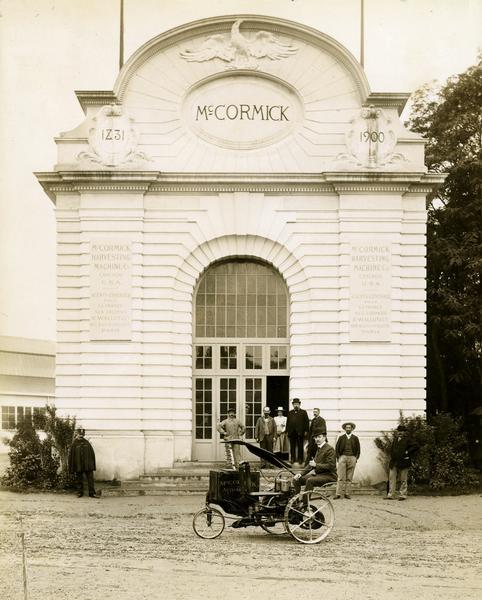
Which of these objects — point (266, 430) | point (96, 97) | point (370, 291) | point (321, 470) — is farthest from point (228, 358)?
point (321, 470)

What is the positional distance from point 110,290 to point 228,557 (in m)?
13.0

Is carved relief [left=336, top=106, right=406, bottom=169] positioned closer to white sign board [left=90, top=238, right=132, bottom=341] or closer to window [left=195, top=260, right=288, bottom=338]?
window [left=195, top=260, right=288, bottom=338]

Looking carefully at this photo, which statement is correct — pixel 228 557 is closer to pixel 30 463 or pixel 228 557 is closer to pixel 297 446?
pixel 297 446

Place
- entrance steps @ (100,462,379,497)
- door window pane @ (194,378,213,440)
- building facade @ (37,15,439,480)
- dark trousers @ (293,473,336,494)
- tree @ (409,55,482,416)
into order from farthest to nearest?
1. tree @ (409,55,482,416)
2. door window pane @ (194,378,213,440)
3. building facade @ (37,15,439,480)
4. entrance steps @ (100,462,379,497)
5. dark trousers @ (293,473,336,494)

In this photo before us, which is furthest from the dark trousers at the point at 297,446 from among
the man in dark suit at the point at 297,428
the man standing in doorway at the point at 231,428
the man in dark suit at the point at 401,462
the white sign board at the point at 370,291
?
the white sign board at the point at 370,291

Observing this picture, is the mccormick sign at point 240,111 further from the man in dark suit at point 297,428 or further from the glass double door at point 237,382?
the man in dark suit at point 297,428

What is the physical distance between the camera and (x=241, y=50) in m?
27.6

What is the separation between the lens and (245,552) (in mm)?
15641

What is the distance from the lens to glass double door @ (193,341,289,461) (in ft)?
92.1

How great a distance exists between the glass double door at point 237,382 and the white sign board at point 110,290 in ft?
8.08

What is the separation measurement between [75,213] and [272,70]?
259 inches

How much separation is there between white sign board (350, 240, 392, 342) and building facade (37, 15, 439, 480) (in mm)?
38

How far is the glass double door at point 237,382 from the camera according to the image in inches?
1105

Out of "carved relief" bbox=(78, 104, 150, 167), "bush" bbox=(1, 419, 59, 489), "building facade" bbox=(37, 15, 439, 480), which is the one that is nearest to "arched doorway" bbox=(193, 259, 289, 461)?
"building facade" bbox=(37, 15, 439, 480)
